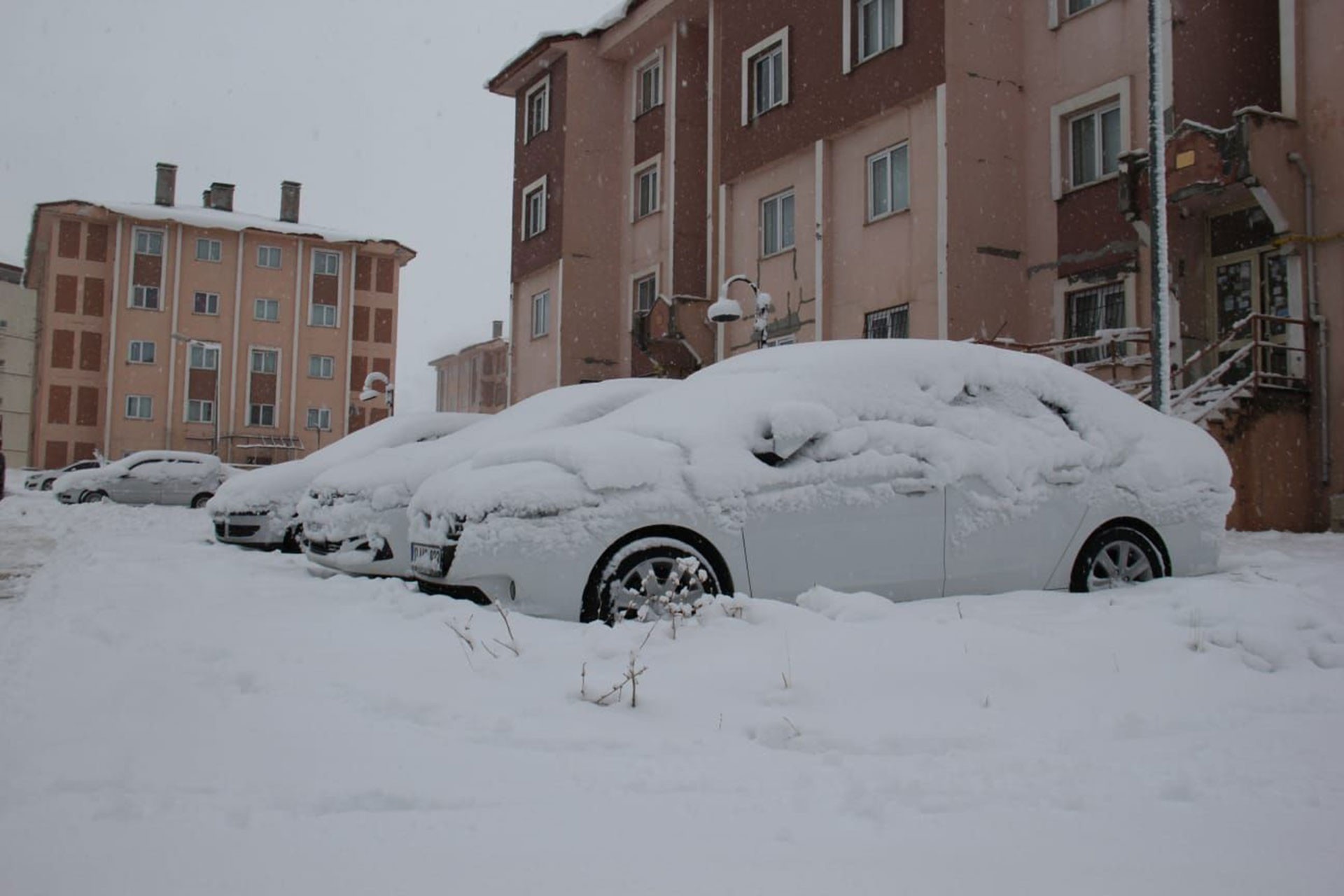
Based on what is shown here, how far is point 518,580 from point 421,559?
0.89m

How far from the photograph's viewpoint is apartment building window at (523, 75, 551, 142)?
28172mm

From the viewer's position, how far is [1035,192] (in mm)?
16891

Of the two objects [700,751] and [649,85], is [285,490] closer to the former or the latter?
[700,751]

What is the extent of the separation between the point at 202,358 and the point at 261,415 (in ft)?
A: 12.6

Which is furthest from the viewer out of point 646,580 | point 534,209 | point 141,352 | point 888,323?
point 141,352

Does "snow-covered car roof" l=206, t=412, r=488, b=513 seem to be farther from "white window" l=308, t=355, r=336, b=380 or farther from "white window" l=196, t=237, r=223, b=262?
"white window" l=196, t=237, r=223, b=262

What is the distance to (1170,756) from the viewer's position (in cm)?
328

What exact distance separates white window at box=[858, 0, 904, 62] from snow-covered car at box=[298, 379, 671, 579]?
1178 centimetres

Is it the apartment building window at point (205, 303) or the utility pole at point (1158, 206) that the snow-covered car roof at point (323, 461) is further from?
the apartment building window at point (205, 303)

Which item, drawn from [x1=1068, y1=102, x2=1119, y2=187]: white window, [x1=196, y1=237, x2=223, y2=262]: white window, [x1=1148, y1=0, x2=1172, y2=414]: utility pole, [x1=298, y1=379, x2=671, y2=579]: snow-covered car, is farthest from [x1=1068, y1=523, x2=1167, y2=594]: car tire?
[x1=196, y1=237, x2=223, y2=262]: white window

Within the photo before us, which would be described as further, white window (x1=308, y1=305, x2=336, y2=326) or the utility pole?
white window (x1=308, y1=305, x2=336, y2=326)

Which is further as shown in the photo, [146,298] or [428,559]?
[146,298]

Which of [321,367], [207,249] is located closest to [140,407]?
[207,249]

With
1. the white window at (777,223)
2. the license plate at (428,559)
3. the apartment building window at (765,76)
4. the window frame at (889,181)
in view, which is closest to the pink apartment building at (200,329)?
the apartment building window at (765,76)
